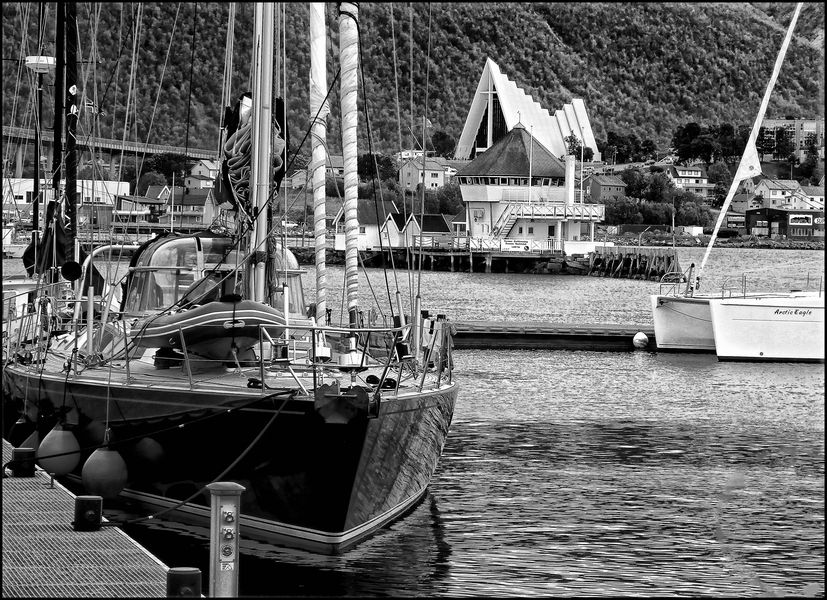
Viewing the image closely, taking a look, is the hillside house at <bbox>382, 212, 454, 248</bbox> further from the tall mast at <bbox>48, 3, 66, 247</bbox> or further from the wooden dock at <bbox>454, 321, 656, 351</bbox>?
the tall mast at <bbox>48, 3, 66, 247</bbox>

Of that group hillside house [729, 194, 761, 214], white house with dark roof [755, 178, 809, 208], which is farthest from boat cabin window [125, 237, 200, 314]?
hillside house [729, 194, 761, 214]

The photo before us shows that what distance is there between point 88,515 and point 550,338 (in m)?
27.2

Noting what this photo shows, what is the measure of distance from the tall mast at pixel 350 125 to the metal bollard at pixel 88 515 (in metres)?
4.53

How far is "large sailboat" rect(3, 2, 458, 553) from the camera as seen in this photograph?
1272 cm

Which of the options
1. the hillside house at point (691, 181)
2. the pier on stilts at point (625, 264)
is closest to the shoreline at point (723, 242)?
the hillside house at point (691, 181)

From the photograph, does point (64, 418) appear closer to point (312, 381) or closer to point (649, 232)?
point (312, 381)

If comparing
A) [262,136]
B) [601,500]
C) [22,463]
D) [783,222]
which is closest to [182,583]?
[22,463]

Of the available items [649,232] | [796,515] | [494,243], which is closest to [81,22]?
[494,243]

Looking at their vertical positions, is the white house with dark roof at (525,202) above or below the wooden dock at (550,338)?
above

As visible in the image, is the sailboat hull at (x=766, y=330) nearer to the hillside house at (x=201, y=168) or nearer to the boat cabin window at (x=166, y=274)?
the boat cabin window at (x=166, y=274)

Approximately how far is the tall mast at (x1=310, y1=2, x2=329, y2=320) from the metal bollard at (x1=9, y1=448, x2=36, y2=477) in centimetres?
371

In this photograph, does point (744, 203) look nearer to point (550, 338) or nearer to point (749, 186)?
point (749, 186)

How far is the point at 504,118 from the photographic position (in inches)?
6201

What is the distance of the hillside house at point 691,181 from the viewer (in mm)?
192500
